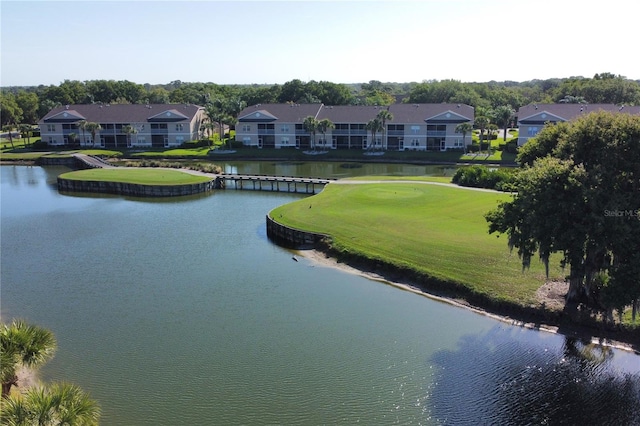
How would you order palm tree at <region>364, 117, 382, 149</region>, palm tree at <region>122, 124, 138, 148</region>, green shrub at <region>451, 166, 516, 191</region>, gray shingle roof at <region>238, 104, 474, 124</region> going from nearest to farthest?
green shrub at <region>451, 166, 516, 191</region> < palm tree at <region>364, 117, 382, 149</region> < gray shingle roof at <region>238, 104, 474, 124</region> < palm tree at <region>122, 124, 138, 148</region>

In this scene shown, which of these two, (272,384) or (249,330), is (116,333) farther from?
(272,384)

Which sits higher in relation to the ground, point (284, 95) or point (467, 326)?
point (284, 95)

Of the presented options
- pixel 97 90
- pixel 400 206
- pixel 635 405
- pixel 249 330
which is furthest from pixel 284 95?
pixel 635 405

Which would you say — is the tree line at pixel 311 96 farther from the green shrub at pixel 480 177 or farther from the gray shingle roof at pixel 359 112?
the green shrub at pixel 480 177

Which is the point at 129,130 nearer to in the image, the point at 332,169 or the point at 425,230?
the point at 332,169

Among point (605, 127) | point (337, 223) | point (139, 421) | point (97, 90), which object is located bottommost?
point (139, 421)

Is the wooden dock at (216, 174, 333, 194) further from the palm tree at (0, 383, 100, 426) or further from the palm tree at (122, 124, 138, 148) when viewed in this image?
the palm tree at (0, 383, 100, 426)

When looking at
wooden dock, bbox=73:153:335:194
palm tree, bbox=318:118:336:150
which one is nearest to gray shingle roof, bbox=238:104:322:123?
palm tree, bbox=318:118:336:150
